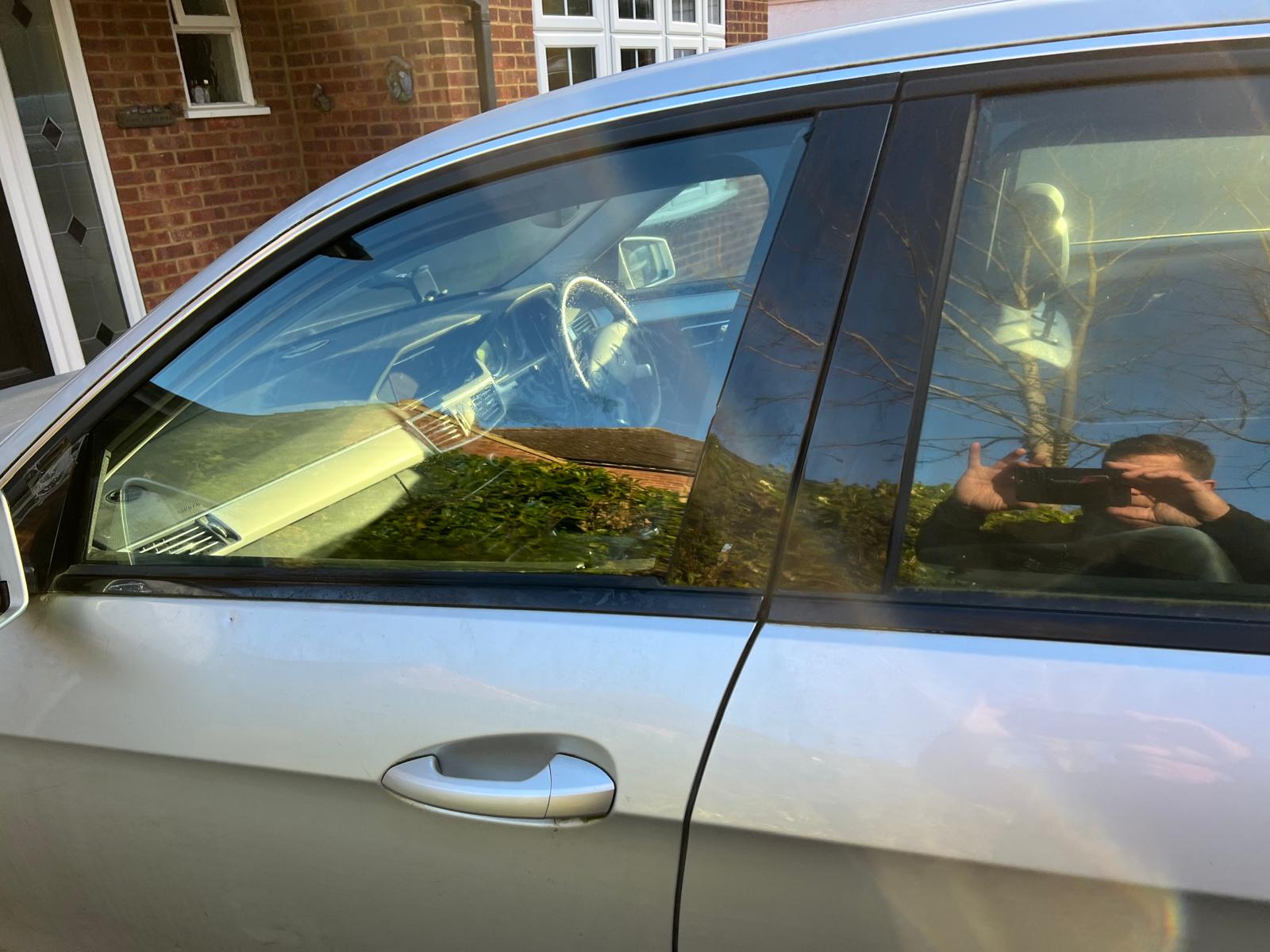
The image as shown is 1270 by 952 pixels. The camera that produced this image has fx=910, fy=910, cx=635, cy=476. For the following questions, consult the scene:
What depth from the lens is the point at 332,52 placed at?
19.4ft

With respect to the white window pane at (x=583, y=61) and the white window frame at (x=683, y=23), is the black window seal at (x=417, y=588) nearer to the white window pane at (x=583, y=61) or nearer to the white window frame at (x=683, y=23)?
the white window pane at (x=583, y=61)

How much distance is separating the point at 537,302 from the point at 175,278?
16.4 feet

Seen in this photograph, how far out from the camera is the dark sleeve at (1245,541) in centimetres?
102

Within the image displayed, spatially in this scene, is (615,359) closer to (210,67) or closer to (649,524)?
(649,524)

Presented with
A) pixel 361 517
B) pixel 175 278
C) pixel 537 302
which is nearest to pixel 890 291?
pixel 537 302

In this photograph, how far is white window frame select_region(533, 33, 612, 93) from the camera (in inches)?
249

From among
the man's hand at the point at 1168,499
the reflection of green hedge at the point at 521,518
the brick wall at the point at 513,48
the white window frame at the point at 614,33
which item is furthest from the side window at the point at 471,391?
the white window frame at the point at 614,33

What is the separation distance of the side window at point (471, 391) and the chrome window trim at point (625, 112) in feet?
0.15

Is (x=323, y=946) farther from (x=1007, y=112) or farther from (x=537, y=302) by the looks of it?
(x=1007, y=112)

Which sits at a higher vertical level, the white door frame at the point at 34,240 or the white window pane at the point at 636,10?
the white window pane at the point at 636,10

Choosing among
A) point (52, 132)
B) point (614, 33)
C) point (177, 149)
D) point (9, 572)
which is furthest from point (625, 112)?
point (614, 33)

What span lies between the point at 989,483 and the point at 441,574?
746mm

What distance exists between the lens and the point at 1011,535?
1.09 metres

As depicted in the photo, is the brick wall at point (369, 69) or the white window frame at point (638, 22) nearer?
the brick wall at point (369, 69)
